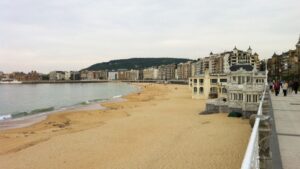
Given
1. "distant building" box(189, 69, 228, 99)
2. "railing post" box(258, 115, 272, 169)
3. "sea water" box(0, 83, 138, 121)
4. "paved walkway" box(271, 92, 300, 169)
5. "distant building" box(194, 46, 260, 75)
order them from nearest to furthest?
1. "paved walkway" box(271, 92, 300, 169)
2. "railing post" box(258, 115, 272, 169)
3. "sea water" box(0, 83, 138, 121)
4. "distant building" box(189, 69, 228, 99)
5. "distant building" box(194, 46, 260, 75)

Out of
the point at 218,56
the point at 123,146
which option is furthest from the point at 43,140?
the point at 218,56

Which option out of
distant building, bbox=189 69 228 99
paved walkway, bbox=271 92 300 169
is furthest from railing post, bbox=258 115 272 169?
distant building, bbox=189 69 228 99

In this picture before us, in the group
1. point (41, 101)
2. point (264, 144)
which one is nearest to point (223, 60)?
point (41, 101)

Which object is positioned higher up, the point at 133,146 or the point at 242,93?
the point at 242,93

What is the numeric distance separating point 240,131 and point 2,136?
748 inches

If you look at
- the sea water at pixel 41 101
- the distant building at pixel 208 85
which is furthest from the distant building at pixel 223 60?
the distant building at pixel 208 85

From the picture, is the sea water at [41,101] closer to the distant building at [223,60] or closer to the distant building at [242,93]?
the distant building at [242,93]

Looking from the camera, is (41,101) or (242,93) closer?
(242,93)

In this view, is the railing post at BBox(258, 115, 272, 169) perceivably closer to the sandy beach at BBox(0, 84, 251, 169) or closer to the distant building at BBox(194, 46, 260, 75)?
the sandy beach at BBox(0, 84, 251, 169)

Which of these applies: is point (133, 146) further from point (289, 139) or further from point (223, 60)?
point (223, 60)

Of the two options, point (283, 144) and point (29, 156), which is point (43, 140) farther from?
point (283, 144)

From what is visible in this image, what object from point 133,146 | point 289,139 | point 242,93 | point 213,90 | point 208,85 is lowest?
point 133,146

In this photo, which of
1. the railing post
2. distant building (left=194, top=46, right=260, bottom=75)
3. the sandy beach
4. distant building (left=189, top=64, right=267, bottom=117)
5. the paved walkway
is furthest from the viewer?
distant building (left=194, top=46, right=260, bottom=75)

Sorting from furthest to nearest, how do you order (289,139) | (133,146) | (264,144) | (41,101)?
(41,101) → (133,146) → (289,139) → (264,144)
